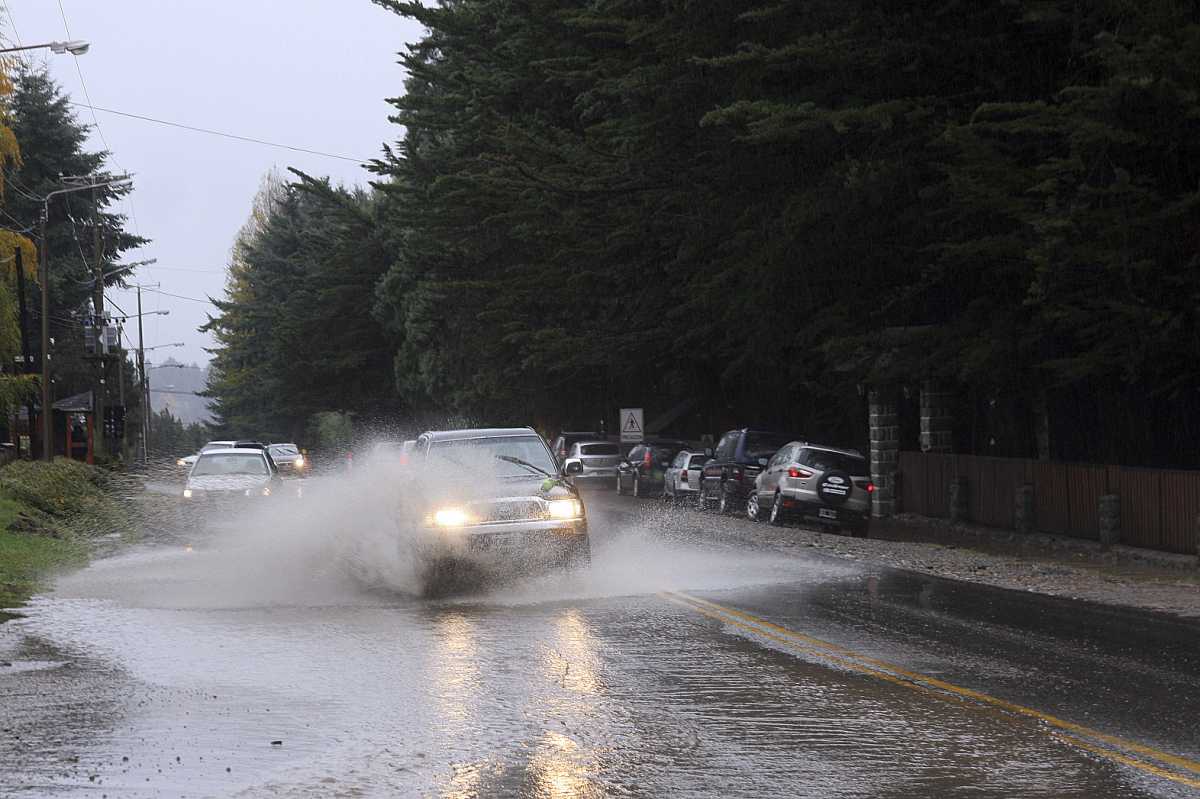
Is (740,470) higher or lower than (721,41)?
lower

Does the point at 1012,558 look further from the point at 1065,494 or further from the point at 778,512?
the point at 778,512

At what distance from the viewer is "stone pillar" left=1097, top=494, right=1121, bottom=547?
2380 cm

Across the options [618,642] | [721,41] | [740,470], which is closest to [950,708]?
[618,642]

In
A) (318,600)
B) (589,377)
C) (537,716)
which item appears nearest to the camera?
(537,716)

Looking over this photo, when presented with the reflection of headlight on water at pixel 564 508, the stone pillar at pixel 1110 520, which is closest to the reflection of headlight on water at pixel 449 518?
the reflection of headlight on water at pixel 564 508

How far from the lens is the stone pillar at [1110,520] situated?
23.8 meters

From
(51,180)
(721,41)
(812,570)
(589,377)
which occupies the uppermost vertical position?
(51,180)

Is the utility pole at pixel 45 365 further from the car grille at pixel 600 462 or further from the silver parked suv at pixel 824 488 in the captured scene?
the silver parked suv at pixel 824 488

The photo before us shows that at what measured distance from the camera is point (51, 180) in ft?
236

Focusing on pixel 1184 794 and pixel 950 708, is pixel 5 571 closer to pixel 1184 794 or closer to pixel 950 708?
pixel 950 708

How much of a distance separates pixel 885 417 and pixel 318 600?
2168 cm

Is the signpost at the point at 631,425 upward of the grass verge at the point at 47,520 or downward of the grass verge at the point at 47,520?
upward

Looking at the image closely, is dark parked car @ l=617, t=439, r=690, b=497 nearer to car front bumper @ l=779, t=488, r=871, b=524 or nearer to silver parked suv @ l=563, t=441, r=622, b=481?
silver parked suv @ l=563, t=441, r=622, b=481

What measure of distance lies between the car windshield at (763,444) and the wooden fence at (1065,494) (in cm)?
288
